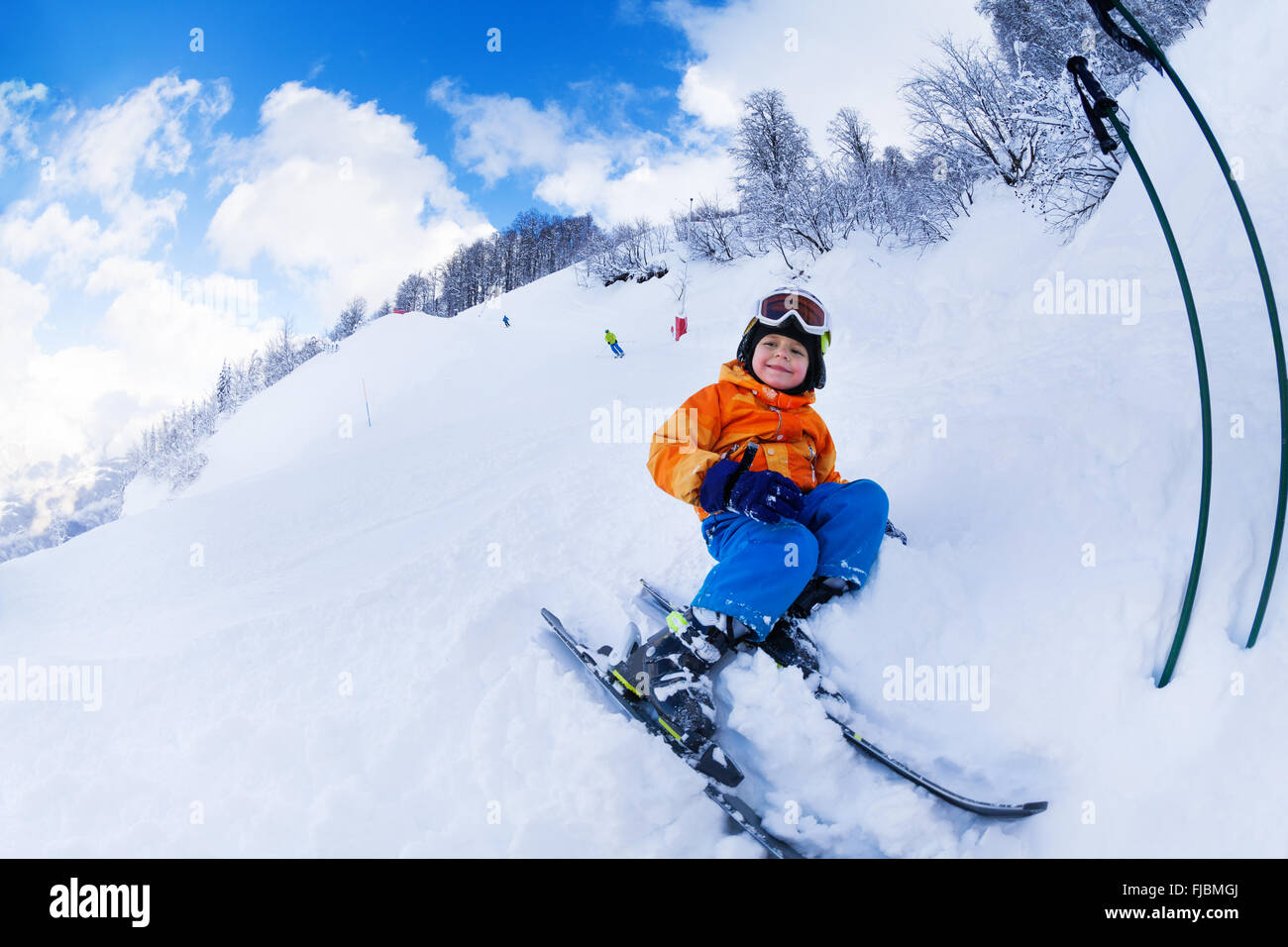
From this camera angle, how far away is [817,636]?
242 centimetres

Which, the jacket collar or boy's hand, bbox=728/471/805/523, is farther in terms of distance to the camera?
the jacket collar

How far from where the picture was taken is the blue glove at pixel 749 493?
228 cm

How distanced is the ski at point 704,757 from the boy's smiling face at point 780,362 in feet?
4.74

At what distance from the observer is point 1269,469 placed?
207 centimetres

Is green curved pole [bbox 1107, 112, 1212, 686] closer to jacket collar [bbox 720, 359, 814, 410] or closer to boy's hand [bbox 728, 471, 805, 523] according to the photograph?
boy's hand [bbox 728, 471, 805, 523]

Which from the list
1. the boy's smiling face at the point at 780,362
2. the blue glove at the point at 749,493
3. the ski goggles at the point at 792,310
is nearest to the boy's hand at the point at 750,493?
the blue glove at the point at 749,493

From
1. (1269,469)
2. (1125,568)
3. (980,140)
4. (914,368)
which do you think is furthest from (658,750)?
(980,140)

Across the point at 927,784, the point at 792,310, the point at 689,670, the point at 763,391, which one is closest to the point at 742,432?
the point at 763,391

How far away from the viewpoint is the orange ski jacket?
2602 mm

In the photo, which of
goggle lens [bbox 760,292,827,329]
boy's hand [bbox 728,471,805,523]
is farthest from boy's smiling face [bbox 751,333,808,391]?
boy's hand [bbox 728,471,805,523]

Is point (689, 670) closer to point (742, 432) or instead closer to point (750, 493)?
point (750, 493)

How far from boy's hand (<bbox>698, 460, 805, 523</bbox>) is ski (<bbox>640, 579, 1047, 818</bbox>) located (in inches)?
28.6
